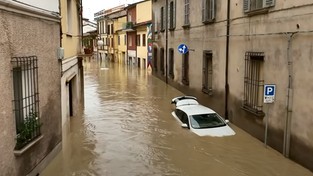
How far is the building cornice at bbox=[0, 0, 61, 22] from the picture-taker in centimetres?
608

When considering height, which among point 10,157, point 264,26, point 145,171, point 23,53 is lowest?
point 145,171

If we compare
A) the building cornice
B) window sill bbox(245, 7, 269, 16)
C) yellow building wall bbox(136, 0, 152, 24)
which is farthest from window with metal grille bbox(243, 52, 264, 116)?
yellow building wall bbox(136, 0, 152, 24)

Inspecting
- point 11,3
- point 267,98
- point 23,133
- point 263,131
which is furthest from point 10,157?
point 263,131

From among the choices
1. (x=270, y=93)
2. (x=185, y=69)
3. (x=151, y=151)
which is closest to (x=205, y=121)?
(x=151, y=151)

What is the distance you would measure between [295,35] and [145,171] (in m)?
5.28

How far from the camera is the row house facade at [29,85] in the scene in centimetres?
620

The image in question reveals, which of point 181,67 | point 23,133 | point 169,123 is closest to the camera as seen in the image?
point 23,133

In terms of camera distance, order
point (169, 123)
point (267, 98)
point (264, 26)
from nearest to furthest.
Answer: point (267, 98), point (264, 26), point (169, 123)

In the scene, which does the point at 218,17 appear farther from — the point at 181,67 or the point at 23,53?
the point at 23,53

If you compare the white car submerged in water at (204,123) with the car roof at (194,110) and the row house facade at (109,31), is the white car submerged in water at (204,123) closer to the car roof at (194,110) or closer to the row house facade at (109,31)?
the car roof at (194,110)

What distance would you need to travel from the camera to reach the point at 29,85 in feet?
24.7

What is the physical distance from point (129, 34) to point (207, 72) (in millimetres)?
31311

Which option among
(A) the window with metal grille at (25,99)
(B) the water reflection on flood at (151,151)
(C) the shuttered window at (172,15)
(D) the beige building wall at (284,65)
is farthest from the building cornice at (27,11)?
(C) the shuttered window at (172,15)

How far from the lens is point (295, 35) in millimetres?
9266
